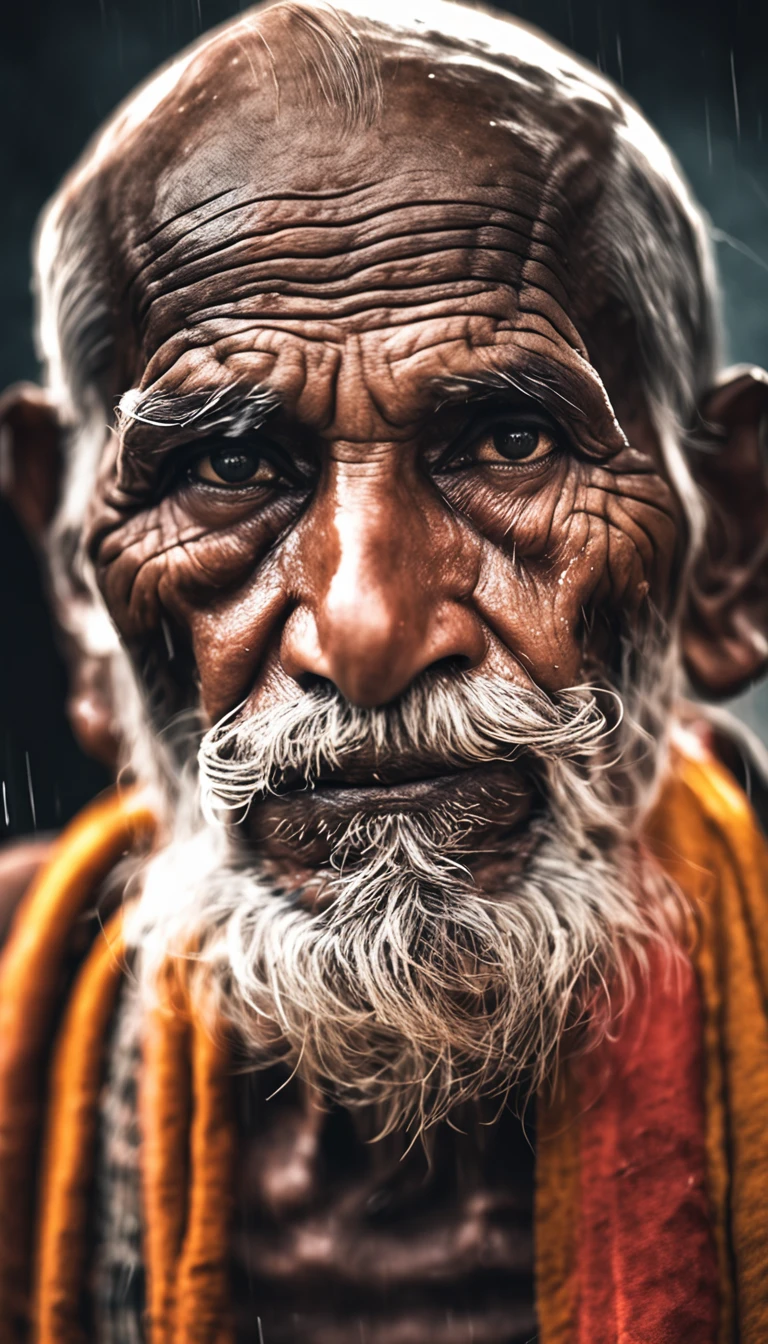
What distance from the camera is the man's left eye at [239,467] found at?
1.28 meters

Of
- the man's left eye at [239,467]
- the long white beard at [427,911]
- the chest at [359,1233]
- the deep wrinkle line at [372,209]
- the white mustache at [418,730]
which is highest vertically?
the deep wrinkle line at [372,209]

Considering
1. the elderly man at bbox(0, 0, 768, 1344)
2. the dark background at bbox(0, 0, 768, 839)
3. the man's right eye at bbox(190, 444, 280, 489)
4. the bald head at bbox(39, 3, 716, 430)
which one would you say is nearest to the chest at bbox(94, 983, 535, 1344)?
the elderly man at bbox(0, 0, 768, 1344)

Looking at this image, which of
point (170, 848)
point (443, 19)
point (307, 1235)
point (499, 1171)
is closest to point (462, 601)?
point (170, 848)

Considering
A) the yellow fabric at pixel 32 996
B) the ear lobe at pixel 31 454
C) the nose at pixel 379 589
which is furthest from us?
the ear lobe at pixel 31 454

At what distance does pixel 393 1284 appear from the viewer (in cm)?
148

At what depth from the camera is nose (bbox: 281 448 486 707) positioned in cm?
114

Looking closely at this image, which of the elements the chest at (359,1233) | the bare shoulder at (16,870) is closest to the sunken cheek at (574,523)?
the chest at (359,1233)

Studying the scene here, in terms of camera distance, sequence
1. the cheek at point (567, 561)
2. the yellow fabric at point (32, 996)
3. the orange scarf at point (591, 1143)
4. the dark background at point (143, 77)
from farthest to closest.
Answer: the dark background at point (143, 77) < the yellow fabric at point (32, 996) < the orange scarf at point (591, 1143) < the cheek at point (567, 561)

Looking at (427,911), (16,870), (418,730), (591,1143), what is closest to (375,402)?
(418,730)

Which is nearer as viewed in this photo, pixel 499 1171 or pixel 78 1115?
pixel 499 1171

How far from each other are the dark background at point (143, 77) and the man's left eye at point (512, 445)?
137 cm

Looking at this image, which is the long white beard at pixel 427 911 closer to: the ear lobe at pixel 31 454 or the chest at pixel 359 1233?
the chest at pixel 359 1233

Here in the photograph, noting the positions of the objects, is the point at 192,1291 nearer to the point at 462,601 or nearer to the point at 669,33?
the point at 462,601

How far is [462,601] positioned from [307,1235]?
947mm
